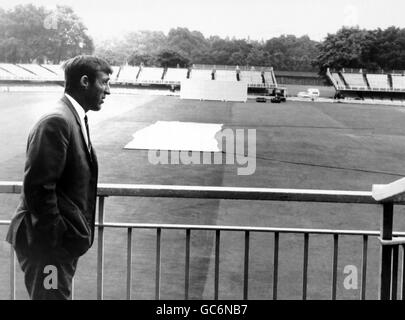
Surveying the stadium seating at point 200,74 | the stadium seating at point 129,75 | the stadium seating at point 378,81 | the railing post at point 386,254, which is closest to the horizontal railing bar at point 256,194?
the railing post at point 386,254

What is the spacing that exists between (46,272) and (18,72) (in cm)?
5247

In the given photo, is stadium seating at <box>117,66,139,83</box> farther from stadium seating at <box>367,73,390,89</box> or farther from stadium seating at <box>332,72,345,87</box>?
stadium seating at <box>367,73,390,89</box>

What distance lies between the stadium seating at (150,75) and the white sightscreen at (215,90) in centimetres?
558

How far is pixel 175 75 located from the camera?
2470 inches

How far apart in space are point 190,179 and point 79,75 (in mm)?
12354

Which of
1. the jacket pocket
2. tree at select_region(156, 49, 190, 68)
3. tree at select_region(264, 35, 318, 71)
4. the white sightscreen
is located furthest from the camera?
the white sightscreen

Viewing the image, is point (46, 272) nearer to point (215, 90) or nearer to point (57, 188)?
point (57, 188)

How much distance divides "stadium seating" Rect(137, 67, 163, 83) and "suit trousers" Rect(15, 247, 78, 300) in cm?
5915

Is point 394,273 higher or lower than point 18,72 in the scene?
lower

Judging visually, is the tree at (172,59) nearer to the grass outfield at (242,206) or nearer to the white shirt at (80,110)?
the grass outfield at (242,206)

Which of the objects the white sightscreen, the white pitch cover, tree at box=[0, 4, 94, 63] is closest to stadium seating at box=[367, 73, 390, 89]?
the white sightscreen

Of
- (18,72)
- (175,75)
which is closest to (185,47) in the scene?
(175,75)

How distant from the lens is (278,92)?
54500 mm

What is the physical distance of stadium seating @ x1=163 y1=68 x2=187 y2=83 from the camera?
6203 cm
